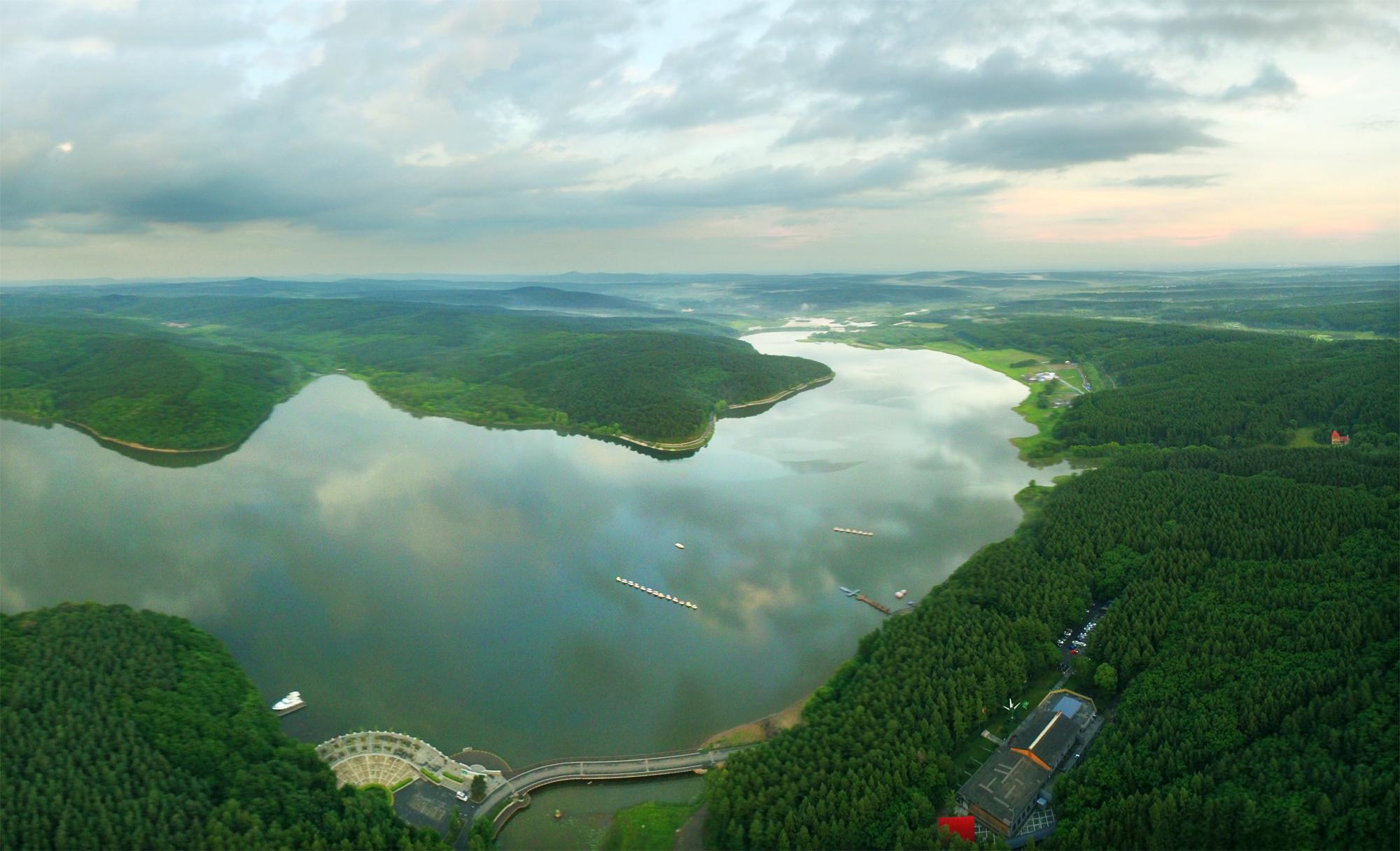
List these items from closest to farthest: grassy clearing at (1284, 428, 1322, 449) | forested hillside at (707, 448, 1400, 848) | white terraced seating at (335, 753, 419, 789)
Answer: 1. forested hillside at (707, 448, 1400, 848)
2. white terraced seating at (335, 753, 419, 789)
3. grassy clearing at (1284, 428, 1322, 449)

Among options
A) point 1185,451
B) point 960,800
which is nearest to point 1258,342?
point 1185,451

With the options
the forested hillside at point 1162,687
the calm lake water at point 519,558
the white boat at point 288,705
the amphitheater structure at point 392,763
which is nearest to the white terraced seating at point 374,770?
the amphitheater structure at point 392,763

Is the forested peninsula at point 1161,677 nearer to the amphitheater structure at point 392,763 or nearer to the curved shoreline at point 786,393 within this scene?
the amphitheater structure at point 392,763

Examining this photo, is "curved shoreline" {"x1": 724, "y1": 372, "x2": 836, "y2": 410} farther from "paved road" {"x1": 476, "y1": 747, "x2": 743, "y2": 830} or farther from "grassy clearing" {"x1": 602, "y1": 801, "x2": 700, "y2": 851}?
"grassy clearing" {"x1": 602, "y1": 801, "x2": 700, "y2": 851}

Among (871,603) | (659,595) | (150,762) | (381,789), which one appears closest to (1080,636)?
(871,603)

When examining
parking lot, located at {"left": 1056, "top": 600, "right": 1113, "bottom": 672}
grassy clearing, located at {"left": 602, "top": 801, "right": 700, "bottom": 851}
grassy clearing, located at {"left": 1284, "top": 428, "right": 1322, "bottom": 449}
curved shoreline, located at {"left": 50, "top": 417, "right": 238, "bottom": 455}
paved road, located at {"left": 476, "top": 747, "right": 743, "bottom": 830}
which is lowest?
grassy clearing, located at {"left": 602, "top": 801, "right": 700, "bottom": 851}

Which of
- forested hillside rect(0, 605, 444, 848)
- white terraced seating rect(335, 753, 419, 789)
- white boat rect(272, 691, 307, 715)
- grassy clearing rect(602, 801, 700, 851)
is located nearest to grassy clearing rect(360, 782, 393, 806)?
white terraced seating rect(335, 753, 419, 789)
